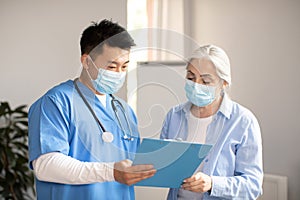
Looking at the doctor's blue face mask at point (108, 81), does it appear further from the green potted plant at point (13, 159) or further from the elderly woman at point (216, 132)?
the green potted plant at point (13, 159)

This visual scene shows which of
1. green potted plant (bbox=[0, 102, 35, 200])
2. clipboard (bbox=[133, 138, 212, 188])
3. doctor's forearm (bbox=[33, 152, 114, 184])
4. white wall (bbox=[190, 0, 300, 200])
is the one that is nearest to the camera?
clipboard (bbox=[133, 138, 212, 188])

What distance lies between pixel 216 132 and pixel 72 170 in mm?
478

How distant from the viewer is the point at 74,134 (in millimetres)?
1662

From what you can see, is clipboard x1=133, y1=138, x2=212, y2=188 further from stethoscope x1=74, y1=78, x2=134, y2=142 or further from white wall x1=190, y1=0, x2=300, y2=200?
white wall x1=190, y1=0, x2=300, y2=200

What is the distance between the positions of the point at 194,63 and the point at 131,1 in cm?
173

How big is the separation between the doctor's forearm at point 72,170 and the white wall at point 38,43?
75.3 inches

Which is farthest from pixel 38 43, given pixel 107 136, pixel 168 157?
pixel 168 157

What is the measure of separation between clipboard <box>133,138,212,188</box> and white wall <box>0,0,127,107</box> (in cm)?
204

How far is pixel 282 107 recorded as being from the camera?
2.81 meters

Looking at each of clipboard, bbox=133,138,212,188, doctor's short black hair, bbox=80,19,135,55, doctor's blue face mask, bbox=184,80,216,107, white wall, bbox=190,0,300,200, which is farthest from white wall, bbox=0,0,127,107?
clipboard, bbox=133,138,212,188

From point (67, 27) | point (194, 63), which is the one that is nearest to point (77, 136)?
point (194, 63)

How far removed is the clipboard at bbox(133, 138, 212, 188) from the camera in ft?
4.81

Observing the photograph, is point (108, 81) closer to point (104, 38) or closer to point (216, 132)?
point (104, 38)

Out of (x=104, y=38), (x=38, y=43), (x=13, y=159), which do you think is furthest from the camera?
(x=38, y=43)
